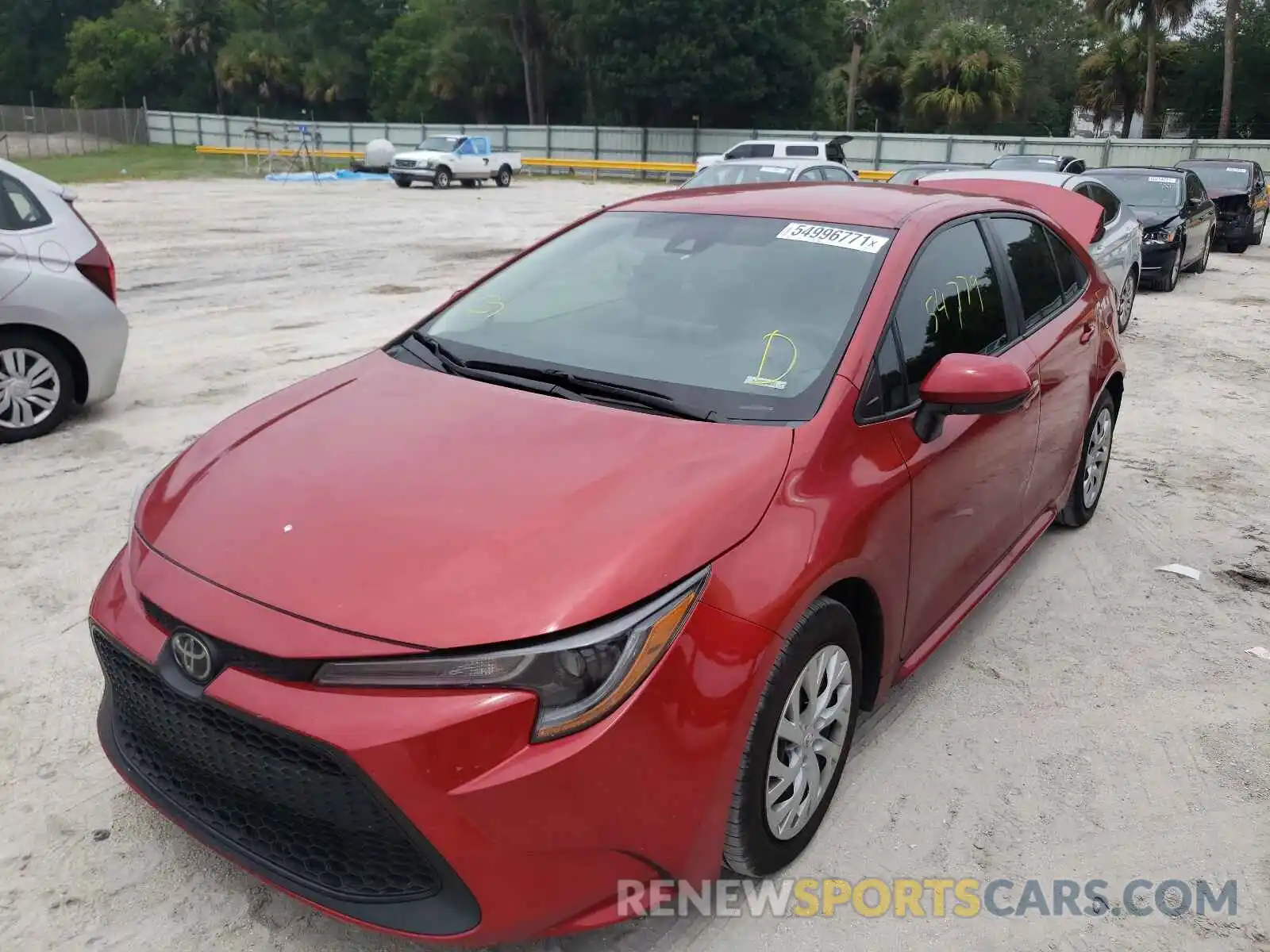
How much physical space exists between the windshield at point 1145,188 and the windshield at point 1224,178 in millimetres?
4884

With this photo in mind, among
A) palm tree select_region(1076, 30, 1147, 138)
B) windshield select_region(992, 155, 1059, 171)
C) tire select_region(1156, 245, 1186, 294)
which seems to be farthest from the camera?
palm tree select_region(1076, 30, 1147, 138)

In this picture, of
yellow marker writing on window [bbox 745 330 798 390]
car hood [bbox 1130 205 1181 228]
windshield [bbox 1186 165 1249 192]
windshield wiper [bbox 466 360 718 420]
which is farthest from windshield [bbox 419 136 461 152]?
yellow marker writing on window [bbox 745 330 798 390]

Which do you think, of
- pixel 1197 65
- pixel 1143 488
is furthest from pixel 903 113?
pixel 1143 488

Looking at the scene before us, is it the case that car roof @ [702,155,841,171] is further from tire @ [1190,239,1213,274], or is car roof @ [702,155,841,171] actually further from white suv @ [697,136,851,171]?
white suv @ [697,136,851,171]

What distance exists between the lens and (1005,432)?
3602 millimetres

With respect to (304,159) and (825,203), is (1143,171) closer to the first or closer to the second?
(825,203)

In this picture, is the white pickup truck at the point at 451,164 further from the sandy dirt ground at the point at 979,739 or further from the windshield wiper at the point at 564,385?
the windshield wiper at the point at 564,385

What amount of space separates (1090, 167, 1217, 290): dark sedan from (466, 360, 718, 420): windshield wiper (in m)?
11.0

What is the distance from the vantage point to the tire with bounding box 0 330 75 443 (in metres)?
5.98

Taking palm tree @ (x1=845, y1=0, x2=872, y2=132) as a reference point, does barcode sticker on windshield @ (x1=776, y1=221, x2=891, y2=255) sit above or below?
below

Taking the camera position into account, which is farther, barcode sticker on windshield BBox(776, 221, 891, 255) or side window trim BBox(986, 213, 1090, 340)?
side window trim BBox(986, 213, 1090, 340)

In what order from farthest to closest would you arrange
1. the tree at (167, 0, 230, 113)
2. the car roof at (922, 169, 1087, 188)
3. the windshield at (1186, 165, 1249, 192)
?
the tree at (167, 0, 230, 113) → the windshield at (1186, 165, 1249, 192) → the car roof at (922, 169, 1087, 188)

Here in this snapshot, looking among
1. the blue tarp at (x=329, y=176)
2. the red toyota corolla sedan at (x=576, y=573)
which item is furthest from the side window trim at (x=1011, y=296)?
the blue tarp at (x=329, y=176)

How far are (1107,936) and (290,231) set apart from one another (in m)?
17.7
